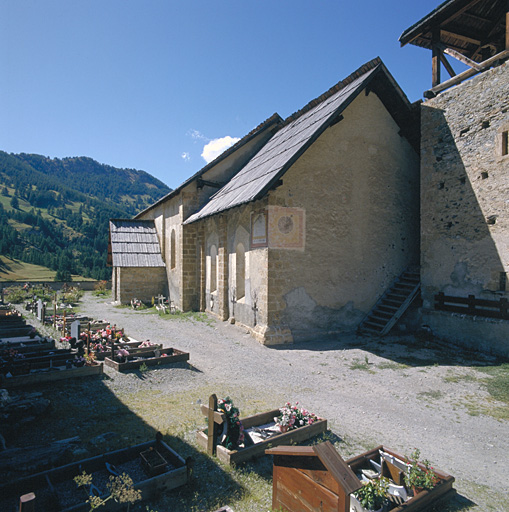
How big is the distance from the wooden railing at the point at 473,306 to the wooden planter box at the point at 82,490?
893cm

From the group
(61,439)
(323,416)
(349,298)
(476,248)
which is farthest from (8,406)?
(476,248)

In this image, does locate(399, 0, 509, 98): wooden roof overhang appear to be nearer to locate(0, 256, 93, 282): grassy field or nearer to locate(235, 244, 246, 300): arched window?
locate(235, 244, 246, 300): arched window

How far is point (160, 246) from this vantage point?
21953mm

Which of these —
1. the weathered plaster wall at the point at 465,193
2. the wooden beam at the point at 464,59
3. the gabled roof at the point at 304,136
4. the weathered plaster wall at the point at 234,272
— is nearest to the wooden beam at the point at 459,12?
the wooden beam at the point at 464,59

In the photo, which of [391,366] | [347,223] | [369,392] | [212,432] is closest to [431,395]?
[369,392]

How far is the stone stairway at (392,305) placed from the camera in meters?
11.9

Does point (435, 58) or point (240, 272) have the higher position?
point (435, 58)

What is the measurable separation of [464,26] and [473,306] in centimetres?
898

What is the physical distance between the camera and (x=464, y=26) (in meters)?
11.7

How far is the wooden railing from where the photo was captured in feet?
30.7

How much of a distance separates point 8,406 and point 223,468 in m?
3.61

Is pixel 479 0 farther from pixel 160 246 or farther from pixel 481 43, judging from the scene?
pixel 160 246

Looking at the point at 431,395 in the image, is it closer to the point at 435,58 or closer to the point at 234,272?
the point at 234,272

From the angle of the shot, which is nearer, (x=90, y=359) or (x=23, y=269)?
(x=90, y=359)
